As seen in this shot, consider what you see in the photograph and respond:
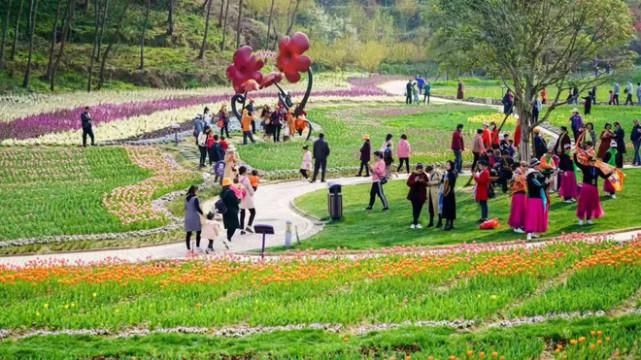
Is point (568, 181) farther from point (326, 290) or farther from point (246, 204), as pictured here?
point (326, 290)

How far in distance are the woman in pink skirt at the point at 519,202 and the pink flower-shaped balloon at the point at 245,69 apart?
24826mm

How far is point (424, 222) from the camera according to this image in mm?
26562

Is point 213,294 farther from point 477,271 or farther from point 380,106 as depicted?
point 380,106

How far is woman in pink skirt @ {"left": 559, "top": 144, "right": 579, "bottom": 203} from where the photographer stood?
89.0 ft

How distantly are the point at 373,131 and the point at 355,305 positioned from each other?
34.4 metres

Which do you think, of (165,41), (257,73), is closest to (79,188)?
(257,73)

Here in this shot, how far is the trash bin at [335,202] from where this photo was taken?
90.7 feet

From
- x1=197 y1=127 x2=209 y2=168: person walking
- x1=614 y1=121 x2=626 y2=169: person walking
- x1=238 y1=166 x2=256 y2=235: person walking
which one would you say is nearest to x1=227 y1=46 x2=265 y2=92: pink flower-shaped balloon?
x1=197 y1=127 x2=209 y2=168: person walking

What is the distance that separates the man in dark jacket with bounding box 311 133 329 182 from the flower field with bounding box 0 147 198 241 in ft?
14.9

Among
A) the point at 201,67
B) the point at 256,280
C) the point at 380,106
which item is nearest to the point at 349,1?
the point at 201,67

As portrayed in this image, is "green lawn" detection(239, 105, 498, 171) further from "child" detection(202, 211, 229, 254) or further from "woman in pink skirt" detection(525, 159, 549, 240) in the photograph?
"woman in pink skirt" detection(525, 159, 549, 240)

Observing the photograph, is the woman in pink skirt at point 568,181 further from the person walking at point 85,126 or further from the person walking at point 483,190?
the person walking at point 85,126

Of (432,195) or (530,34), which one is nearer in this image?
(432,195)

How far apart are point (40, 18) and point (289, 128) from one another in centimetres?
4803
